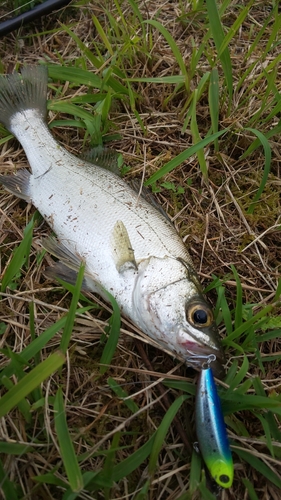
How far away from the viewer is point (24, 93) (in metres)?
2.93

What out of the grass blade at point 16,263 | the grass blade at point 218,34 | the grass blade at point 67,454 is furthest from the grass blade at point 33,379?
the grass blade at point 218,34

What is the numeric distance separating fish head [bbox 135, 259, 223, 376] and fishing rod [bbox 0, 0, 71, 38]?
2607mm

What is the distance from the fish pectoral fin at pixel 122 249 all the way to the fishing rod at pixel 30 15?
7.33 ft

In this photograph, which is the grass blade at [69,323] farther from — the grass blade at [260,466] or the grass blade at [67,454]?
A: the grass blade at [260,466]

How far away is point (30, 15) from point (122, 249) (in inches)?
98.5

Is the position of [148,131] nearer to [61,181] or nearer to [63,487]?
[61,181]

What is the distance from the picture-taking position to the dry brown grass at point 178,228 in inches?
77.7

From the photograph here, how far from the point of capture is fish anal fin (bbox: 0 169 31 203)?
8.89 feet

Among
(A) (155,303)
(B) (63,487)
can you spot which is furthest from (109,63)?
(B) (63,487)

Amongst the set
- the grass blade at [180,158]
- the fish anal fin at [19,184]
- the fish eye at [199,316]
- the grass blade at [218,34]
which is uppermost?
the grass blade at [218,34]

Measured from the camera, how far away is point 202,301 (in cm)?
213

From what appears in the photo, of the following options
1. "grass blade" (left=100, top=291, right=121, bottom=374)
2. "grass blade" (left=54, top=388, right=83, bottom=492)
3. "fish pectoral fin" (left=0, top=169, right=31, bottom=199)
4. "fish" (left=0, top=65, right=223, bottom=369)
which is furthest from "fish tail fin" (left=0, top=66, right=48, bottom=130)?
"grass blade" (left=54, top=388, right=83, bottom=492)

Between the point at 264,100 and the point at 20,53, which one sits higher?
the point at 20,53

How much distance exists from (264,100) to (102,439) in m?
2.49
